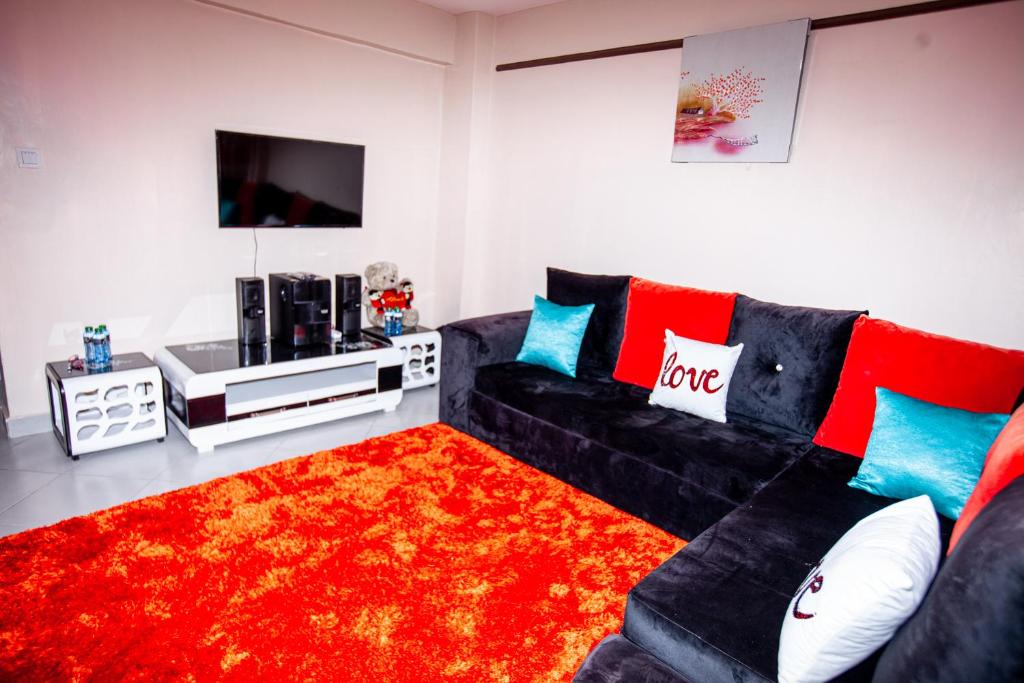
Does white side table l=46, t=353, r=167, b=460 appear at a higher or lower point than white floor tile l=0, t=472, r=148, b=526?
higher

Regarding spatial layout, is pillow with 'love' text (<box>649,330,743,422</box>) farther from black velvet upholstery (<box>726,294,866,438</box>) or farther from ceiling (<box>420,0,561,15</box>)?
ceiling (<box>420,0,561,15</box>)

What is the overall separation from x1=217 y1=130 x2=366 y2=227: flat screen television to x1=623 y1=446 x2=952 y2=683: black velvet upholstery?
10.5ft

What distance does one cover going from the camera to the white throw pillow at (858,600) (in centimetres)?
114

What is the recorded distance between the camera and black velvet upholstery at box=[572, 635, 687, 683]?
137cm

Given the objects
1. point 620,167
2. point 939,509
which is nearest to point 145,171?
point 620,167

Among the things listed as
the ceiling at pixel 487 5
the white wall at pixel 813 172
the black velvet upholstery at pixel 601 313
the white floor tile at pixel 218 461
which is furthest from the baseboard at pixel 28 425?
the ceiling at pixel 487 5

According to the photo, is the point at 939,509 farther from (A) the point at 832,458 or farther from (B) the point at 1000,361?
(B) the point at 1000,361

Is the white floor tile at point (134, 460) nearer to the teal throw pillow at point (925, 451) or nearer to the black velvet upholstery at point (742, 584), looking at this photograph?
the black velvet upholstery at point (742, 584)

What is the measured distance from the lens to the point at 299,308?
3641mm

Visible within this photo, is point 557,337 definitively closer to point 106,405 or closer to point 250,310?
point 250,310

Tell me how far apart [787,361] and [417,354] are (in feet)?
8.16

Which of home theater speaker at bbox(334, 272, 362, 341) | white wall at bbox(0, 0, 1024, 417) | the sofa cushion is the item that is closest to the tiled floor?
white wall at bbox(0, 0, 1024, 417)

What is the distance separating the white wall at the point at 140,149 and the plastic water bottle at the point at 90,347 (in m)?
0.39

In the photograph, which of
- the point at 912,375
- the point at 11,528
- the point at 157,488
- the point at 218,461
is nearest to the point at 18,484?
the point at 11,528
